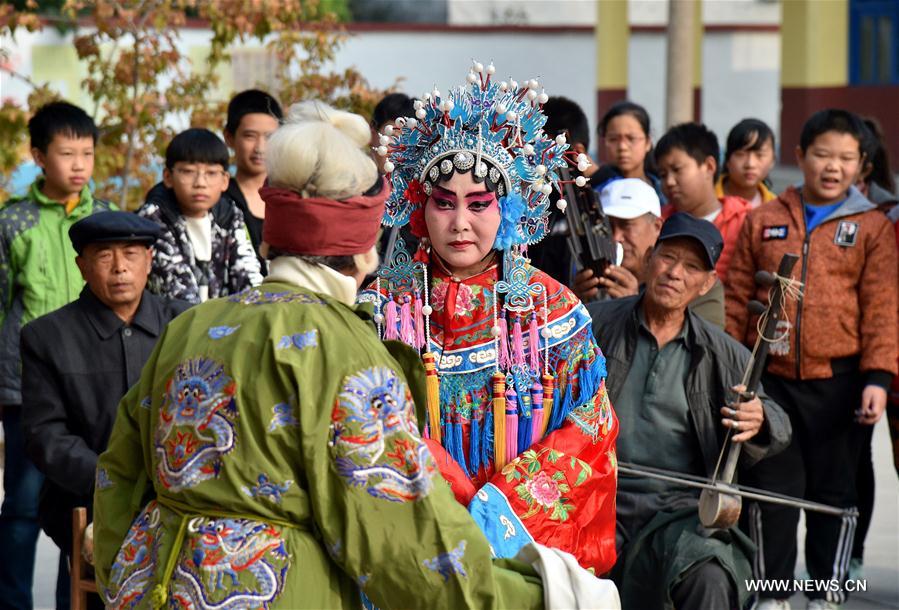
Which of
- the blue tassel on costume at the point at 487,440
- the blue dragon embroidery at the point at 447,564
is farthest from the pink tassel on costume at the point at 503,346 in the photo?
the blue dragon embroidery at the point at 447,564

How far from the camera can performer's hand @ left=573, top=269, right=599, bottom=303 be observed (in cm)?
562

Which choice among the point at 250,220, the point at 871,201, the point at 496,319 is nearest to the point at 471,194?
the point at 496,319

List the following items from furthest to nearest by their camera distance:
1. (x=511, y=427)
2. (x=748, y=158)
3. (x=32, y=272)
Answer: (x=748, y=158), (x=32, y=272), (x=511, y=427)

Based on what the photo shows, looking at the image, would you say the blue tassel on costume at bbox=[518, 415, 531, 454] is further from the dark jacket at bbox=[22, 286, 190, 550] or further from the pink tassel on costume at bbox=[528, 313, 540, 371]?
the dark jacket at bbox=[22, 286, 190, 550]

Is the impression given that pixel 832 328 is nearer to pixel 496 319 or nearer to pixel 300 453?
pixel 496 319

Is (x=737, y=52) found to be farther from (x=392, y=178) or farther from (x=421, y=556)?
(x=421, y=556)

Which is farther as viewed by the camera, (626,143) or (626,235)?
(626,143)

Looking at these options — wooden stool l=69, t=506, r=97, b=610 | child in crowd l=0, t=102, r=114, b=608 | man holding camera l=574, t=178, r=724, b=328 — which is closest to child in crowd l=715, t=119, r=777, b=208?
man holding camera l=574, t=178, r=724, b=328

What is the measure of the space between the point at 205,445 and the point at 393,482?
0.36m

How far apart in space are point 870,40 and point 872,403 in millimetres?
14337

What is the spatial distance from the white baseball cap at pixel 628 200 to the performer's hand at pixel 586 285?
0.29 meters

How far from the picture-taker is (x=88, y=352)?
487 centimetres

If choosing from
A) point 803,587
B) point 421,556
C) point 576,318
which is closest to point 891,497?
point 803,587

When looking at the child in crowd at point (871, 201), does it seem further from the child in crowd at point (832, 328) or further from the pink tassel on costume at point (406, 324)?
the pink tassel on costume at point (406, 324)
